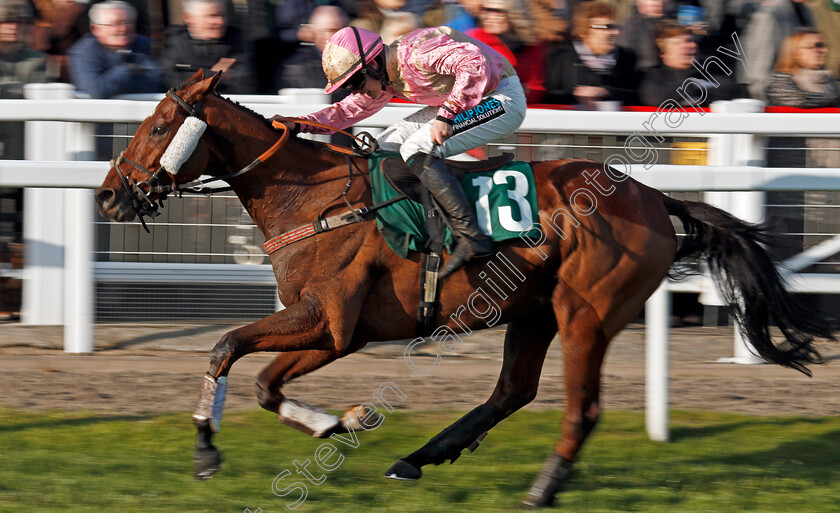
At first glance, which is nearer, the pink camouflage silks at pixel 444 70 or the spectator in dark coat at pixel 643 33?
the pink camouflage silks at pixel 444 70

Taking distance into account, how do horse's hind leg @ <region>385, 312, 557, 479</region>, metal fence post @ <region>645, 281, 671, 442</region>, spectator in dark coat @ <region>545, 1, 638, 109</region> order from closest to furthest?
horse's hind leg @ <region>385, 312, 557, 479</region>, metal fence post @ <region>645, 281, 671, 442</region>, spectator in dark coat @ <region>545, 1, 638, 109</region>

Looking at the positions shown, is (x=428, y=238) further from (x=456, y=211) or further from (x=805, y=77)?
(x=805, y=77)

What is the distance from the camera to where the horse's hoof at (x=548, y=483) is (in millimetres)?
3932

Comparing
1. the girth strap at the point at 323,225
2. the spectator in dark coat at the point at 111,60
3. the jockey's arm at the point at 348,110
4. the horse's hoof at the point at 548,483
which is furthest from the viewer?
the spectator in dark coat at the point at 111,60

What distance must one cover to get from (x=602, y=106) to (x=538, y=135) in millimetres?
398

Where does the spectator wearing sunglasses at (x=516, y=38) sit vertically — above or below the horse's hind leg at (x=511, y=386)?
above

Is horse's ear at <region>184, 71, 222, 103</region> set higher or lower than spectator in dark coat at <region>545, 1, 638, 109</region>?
lower

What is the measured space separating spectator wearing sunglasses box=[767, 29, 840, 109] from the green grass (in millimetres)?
2260

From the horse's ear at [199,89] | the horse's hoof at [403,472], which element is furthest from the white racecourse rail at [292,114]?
the horse's hoof at [403,472]

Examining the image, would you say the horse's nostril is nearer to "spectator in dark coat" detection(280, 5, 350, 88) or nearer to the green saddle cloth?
the green saddle cloth

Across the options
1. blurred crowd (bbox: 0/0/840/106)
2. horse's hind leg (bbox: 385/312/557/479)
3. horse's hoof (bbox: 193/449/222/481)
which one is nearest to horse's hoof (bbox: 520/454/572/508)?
horse's hind leg (bbox: 385/312/557/479)

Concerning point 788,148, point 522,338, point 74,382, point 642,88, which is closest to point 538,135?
point 642,88

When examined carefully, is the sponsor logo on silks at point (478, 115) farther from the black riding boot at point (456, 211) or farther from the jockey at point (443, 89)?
the black riding boot at point (456, 211)

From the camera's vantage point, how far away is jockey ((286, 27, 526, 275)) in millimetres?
3996
